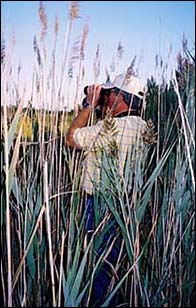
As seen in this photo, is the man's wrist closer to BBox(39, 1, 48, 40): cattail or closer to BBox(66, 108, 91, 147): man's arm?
BBox(66, 108, 91, 147): man's arm

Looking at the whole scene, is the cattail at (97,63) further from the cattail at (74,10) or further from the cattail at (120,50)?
the cattail at (74,10)

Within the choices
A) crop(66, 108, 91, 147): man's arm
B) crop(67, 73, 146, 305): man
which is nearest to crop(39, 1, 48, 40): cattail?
crop(67, 73, 146, 305): man

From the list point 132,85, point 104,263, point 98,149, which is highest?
point 132,85

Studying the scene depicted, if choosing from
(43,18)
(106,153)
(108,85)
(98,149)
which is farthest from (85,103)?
(43,18)

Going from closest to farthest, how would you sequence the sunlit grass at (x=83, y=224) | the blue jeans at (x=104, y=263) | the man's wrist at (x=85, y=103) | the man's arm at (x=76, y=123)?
the sunlit grass at (x=83, y=224) → the blue jeans at (x=104, y=263) → the man's wrist at (x=85, y=103) → the man's arm at (x=76, y=123)

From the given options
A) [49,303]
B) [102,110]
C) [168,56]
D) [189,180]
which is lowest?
[49,303]

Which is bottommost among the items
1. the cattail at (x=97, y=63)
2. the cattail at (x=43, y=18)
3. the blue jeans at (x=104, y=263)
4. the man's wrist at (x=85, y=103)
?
the blue jeans at (x=104, y=263)

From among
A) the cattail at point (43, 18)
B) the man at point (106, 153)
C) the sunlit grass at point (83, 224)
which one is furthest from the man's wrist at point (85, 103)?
the cattail at point (43, 18)

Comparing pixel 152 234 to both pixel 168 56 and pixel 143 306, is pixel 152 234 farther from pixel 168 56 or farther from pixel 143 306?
pixel 168 56

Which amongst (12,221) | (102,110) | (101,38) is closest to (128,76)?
(101,38)

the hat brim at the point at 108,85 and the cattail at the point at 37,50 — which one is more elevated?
the cattail at the point at 37,50

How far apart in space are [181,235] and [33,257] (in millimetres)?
235

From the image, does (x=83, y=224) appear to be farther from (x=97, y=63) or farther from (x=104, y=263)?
(x=97, y=63)

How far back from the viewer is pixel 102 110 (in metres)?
1.45
